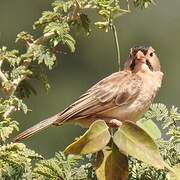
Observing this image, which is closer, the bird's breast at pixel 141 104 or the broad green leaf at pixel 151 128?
the broad green leaf at pixel 151 128

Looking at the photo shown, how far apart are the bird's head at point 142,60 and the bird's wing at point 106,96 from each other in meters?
0.08

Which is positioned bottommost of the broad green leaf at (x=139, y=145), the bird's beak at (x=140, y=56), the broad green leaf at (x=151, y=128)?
the broad green leaf at (x=139, y=145)

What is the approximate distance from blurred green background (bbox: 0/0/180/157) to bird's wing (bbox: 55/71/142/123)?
7.76m

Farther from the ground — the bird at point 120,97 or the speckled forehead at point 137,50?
the speckled forehead at point 137,50

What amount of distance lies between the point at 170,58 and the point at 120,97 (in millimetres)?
10927

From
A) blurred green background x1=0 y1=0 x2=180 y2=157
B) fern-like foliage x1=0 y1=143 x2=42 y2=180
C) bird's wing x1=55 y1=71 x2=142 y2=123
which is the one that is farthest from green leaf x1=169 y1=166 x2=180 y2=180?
blurred green background x1=0 y1=0 x2=180 y2=157

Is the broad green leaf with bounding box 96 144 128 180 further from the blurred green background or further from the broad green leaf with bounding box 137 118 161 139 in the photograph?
the blurred green background

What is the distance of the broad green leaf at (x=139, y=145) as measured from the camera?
2.68 meters

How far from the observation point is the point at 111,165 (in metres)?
2.72

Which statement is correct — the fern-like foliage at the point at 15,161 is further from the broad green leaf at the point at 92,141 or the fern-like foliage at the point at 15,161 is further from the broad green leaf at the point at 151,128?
the broad green leaf at the point at 151,128

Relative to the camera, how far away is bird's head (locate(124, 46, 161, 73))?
4.18m

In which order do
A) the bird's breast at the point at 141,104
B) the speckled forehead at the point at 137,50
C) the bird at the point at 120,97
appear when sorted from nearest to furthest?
the bird at the point at 120,97, the bird's breast at the point at 141,104, the speckled forehead at the point at 137,50

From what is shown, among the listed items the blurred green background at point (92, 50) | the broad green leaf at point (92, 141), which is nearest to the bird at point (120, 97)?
the broad green leaf at point (92, 141)

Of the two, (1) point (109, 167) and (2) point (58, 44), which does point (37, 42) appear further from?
(1) point (109, 167)
